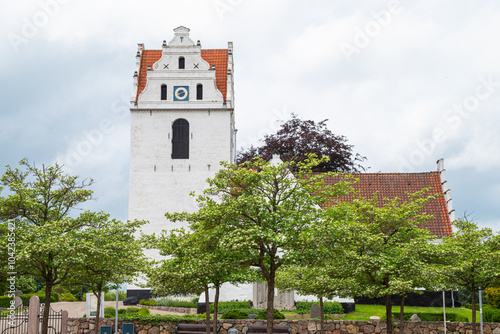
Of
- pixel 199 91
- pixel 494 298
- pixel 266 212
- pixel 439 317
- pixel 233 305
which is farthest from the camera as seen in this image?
pixel 199 91

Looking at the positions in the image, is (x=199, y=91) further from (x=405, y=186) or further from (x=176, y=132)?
(x=405, y=186)

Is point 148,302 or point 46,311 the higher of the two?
point 46,311

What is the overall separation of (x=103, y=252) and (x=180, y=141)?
22.7m

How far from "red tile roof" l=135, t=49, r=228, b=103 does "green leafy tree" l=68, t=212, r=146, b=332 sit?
847 inches

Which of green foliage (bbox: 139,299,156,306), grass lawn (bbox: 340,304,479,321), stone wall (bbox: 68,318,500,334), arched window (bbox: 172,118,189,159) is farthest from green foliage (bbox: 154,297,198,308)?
arched window (bbox: 172,118,189,159)

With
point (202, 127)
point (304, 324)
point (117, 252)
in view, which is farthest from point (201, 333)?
point (202, 127)

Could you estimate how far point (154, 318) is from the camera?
25.0 metres

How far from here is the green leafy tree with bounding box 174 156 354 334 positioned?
1655 centimetres

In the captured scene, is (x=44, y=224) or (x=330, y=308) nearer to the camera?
(x=44, y=224)

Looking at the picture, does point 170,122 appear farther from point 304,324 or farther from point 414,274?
point 414,274

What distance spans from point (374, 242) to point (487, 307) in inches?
386

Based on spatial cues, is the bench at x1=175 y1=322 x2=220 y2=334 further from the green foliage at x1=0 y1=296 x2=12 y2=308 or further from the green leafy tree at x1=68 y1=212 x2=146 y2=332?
the green foliage at x1=0 y1=296 x2=12 y2=308

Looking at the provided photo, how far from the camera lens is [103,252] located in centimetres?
1856

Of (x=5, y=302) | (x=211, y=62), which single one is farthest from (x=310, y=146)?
(x=5, y=302)
